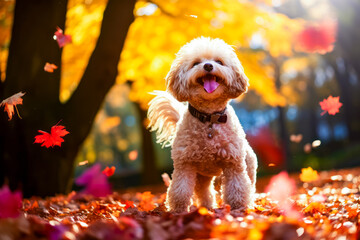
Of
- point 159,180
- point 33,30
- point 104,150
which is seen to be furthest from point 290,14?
point 104,150

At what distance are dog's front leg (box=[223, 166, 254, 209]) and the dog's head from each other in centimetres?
80

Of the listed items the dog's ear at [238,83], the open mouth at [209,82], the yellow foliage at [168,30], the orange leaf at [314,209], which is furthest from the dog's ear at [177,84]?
the yellow foliage at [168,30]

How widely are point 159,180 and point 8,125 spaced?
732 centimetres

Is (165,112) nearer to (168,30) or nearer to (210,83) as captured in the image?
(210,83)

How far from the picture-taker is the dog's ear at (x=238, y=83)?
3.74 m

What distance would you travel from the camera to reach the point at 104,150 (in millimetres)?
34875

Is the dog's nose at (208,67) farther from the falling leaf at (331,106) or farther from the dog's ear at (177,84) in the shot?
the falling leaf at (331,106)

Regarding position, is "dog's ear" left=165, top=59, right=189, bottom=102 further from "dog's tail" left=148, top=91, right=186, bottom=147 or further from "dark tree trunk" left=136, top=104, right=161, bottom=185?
"dark tree trunk" left=136, top=104, right=161, bottom=185

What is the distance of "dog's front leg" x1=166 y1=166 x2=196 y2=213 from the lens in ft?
12.2

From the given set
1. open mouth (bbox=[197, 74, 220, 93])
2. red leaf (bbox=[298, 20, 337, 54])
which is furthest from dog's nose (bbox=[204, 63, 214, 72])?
red leaf (bbox=[298, 20, 337, 54])

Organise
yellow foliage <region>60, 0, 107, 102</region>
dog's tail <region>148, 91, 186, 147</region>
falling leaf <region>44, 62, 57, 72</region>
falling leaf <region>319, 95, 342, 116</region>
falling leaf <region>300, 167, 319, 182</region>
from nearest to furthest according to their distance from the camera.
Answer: dog's tail <region>148, 91, 186, 147</region> < falling leaf <region>319, 95, 342, 116</region> < falling leaf <region>300, 167, 319, 182</region> < falling leaf <region>44, 62, 57, 72</region> < yellow foliage <region>60, 0, 107, 102</region>

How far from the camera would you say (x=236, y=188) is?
378 cm

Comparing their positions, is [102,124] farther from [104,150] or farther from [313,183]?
[313,183]

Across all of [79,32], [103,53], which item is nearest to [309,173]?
[103,53]
